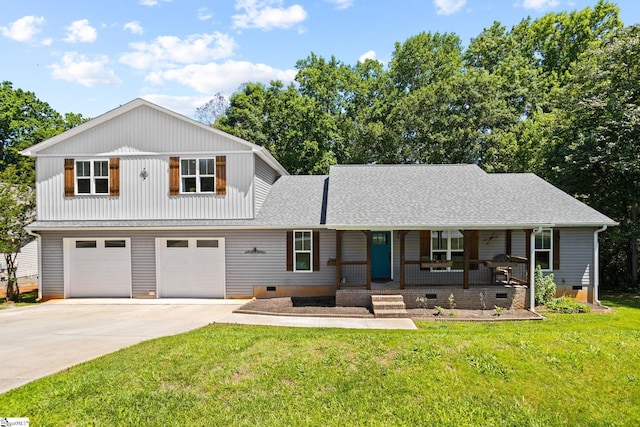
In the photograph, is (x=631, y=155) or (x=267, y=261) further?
(x=631, y=155)

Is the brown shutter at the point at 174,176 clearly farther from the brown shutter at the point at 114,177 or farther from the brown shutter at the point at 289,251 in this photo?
the brown shutter at the point at 289,251

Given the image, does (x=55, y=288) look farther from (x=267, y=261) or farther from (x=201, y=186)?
(x=267, y=261)

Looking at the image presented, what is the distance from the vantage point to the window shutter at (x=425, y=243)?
42.2 ft

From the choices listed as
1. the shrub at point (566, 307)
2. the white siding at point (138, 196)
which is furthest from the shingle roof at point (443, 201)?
the white siding at point (138, 196)

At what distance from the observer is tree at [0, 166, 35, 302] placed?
1370 cm

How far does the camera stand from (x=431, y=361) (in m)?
6.02

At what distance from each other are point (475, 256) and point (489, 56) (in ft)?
75.5

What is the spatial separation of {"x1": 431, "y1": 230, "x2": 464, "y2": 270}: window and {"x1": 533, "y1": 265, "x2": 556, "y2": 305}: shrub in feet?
7.95

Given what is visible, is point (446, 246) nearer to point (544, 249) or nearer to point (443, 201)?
point (443, 201)

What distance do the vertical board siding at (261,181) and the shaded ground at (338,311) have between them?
11.9ft

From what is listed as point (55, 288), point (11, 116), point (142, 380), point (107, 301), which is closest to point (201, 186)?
point (107, 301)

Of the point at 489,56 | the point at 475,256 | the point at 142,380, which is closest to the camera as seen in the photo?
the point at 142,380

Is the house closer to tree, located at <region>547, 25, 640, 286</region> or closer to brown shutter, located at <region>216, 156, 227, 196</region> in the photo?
brown shutter, located at <region>216, 156, 227, 196</region>

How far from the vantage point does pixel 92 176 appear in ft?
44.0
